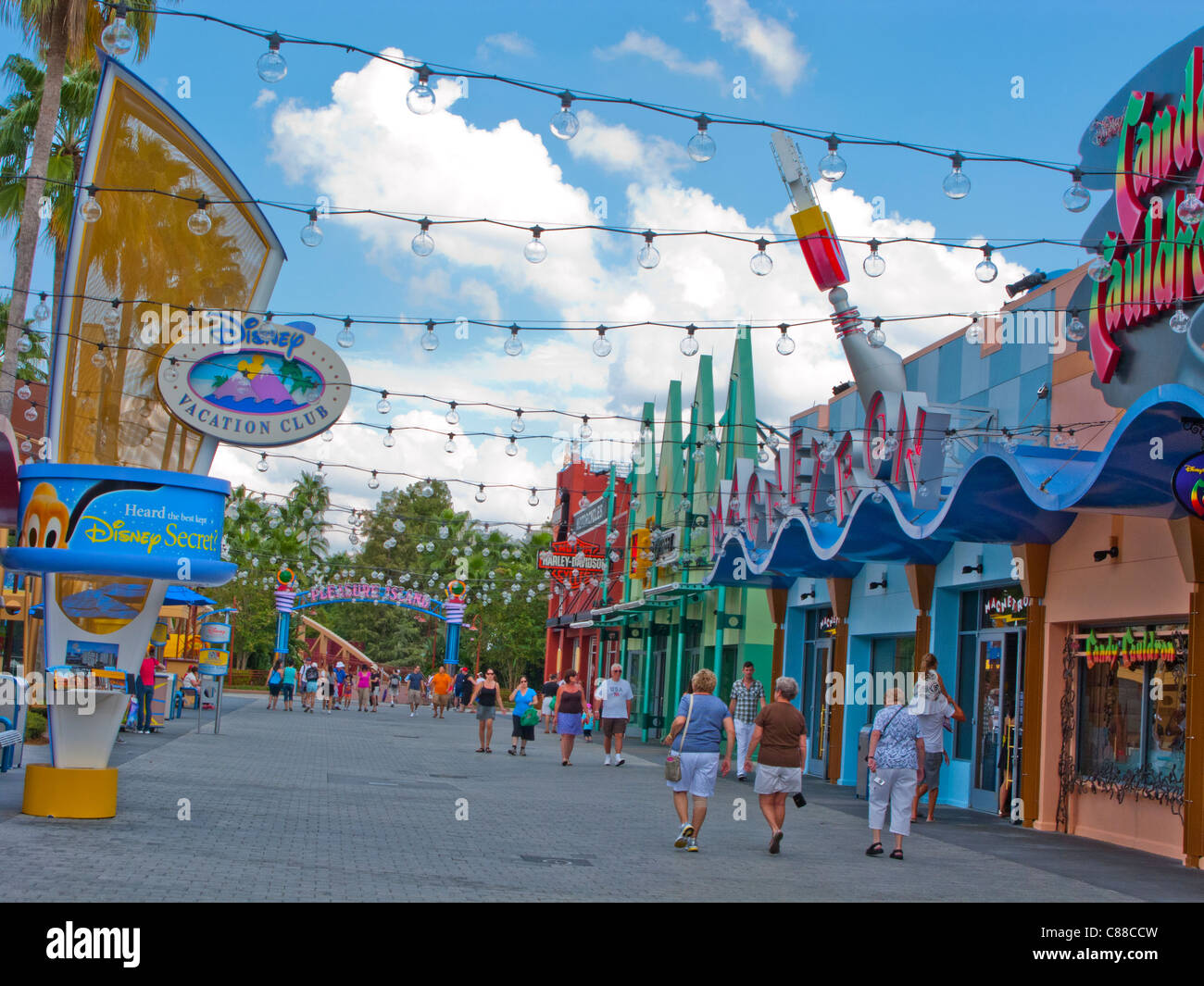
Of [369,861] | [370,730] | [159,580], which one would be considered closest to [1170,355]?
[369,861]

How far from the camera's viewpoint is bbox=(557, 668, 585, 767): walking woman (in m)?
22.5

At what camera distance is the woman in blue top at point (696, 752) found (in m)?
11.8

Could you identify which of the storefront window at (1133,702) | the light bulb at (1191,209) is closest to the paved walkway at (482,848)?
the storefront window at (1133,702)

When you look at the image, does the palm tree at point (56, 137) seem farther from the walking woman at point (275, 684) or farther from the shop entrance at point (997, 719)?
the walking woman at point (275, 684)

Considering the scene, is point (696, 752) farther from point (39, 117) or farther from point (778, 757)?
point (39, 117)

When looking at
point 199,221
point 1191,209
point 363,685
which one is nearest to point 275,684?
point 363,685

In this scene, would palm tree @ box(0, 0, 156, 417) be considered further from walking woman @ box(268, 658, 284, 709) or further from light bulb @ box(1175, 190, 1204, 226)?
walking woman @ box(268, 658, 284, 709)

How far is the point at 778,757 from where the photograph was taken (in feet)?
40.2

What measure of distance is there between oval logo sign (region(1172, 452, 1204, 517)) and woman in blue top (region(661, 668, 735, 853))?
13.9ft

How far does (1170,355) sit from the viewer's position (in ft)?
42.7

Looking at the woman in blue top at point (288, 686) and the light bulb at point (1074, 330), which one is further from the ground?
the light bulb at point (1074, 330)

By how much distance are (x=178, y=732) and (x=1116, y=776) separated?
1736 centimetres

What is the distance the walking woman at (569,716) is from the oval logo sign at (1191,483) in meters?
13.8
